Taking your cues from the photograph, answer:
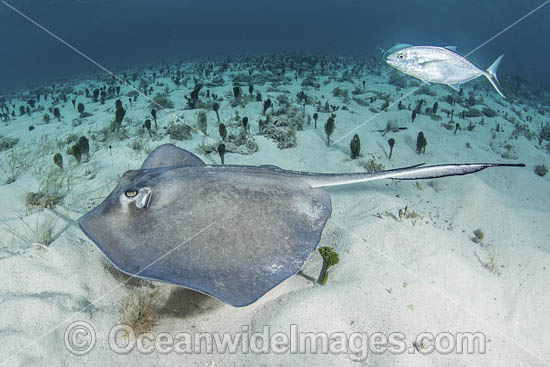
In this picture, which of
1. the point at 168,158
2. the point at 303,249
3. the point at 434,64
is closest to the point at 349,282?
the point at 303,249

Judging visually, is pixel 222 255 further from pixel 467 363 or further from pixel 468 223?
pixel 468 223

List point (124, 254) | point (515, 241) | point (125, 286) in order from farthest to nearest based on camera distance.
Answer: point (515, 241) < point (125, 286) < point (124, 254)

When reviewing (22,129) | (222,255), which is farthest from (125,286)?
(22,129)

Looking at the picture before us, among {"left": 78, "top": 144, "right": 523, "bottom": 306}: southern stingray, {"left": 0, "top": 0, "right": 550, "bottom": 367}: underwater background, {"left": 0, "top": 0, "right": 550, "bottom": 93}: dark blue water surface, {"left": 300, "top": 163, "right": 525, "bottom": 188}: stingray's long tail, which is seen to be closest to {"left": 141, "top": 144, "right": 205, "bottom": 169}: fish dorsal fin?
{"left": 0, "top": 0, "right": 550, "bottom": 367}: underwater background

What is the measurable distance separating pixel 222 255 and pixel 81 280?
6.53ft

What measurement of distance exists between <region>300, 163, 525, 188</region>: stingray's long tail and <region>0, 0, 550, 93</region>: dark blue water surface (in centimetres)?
7609

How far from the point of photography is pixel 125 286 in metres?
3.09

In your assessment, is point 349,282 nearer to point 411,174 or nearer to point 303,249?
point 303,249

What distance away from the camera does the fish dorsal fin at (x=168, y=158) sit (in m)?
4.16

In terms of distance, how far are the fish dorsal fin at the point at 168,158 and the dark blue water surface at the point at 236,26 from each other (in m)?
74.8

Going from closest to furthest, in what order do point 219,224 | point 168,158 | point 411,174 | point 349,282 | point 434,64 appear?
1. point 219,224
2. point 411,174
3. point 349,282
4. point 168,158
5. point 434,64

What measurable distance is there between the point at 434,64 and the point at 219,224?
15.8ft

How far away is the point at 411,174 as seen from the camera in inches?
114

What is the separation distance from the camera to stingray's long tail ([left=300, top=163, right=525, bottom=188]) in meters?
2.72
